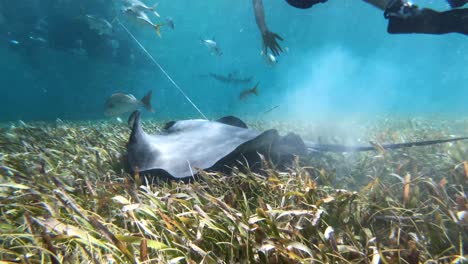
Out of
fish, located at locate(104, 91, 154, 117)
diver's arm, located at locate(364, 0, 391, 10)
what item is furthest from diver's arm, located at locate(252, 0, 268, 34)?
fish, located at locate(104, 91, 154, 117)

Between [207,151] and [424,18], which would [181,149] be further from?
[424,18]

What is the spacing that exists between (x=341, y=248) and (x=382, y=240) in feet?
1.15

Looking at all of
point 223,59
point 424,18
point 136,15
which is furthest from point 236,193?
point 223,59

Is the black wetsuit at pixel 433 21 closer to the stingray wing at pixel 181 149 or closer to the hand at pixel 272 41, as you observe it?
the hand at pixel 272 41

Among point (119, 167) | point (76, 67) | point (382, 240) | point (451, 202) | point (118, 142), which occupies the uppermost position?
point (451, 202)

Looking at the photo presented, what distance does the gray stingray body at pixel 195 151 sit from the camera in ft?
7.88

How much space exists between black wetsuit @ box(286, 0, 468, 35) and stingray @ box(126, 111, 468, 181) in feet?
3.69

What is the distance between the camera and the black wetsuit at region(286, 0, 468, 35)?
2.58 metres

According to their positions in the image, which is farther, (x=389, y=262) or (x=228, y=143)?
(x=228, y=143)

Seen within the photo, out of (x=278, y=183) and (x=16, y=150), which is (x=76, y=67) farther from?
(x=278, y=183)

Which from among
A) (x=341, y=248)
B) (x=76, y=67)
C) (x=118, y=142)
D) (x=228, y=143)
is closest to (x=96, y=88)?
(x=76, y=67)

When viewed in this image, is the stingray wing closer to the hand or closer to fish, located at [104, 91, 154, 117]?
the hand

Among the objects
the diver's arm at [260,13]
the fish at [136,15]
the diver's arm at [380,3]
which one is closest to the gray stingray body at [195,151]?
the diver's arm at [260,13]

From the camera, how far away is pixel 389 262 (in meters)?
1.18
